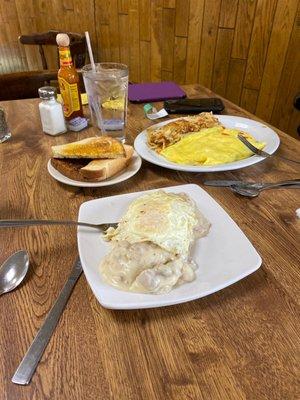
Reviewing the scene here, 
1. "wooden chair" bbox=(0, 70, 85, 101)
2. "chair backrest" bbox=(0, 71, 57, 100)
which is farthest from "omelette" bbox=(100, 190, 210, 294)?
"chair backrest" bbox=(0, 71, 57, 100)

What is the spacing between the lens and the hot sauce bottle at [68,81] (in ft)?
2.81

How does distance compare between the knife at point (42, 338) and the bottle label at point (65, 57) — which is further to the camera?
the bottle label at point (65, 57)

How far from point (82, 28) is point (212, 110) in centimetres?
213

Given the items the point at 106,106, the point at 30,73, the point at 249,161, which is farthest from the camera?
the point at 30,73

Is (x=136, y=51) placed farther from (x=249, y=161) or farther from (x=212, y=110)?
(x=249, y=161)

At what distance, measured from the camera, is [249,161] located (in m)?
0.77

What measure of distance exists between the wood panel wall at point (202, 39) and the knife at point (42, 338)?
1.94m

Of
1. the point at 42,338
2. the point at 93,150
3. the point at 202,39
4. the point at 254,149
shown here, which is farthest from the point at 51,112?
the point at 202,39

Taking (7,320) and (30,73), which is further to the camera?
(30,73)

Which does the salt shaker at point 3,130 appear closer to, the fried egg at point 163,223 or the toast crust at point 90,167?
the toast crust at point 90,167

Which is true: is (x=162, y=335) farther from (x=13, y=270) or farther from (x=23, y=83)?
(x=23, y=83)

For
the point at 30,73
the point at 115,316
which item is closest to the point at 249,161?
the point at 115,316

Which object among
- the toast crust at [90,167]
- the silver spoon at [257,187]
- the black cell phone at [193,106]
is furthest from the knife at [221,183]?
the black cell phone at [193,106]

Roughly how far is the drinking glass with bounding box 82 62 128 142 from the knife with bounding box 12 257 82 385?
1.90ft
